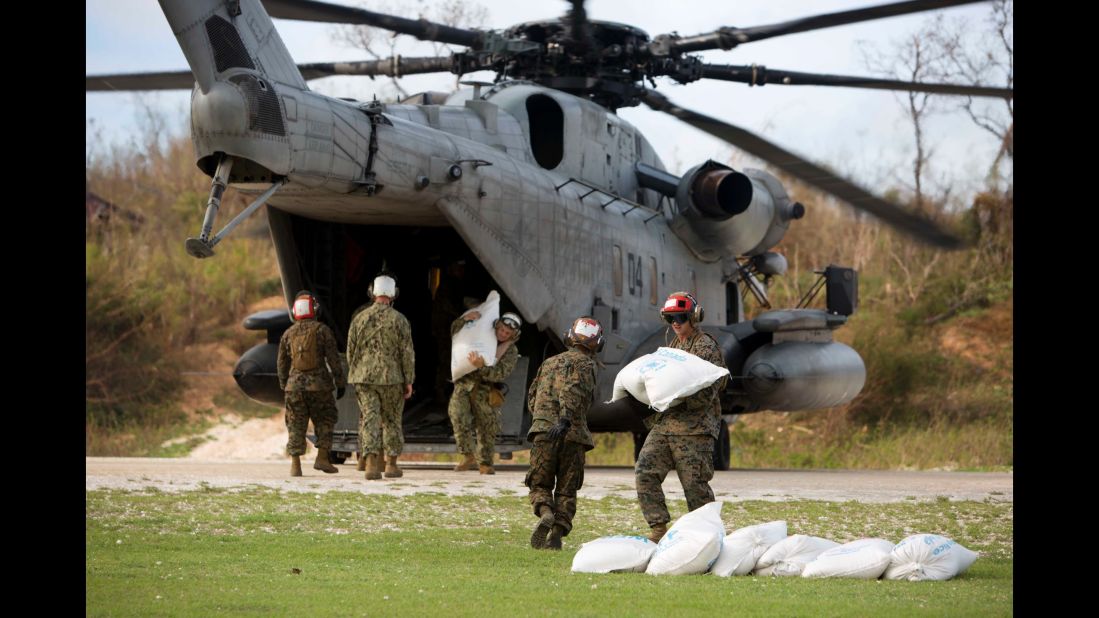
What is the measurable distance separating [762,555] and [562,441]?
1646 millimetres

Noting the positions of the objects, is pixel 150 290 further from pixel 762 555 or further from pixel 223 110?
pixel 762 555

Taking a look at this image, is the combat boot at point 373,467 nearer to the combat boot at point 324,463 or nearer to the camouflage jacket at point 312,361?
the camouflage jacket at point 312,361

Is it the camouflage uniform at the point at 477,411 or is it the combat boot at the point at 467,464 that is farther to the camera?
the combat boot at the point at 467,464

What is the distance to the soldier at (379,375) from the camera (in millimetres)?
13617

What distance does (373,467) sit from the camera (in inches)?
540

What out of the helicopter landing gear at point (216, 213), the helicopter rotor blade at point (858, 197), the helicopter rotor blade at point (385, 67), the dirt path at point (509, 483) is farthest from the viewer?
the helicopter rotor blade at point (385, 67)

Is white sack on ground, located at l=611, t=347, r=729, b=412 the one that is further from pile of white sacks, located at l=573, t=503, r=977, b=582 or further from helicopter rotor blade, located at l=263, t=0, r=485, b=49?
helicopter rotor blade, located at l=263, t=0, r=485, b=49

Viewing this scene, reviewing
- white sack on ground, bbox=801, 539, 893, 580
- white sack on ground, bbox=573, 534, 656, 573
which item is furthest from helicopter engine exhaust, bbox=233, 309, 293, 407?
white sack on ground, bbox=801, 539, 893, 580

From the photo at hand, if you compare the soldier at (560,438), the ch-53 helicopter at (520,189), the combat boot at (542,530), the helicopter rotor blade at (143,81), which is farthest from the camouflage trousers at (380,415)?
the combat boot at (542,530)

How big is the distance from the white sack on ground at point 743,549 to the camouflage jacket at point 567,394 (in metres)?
1.44

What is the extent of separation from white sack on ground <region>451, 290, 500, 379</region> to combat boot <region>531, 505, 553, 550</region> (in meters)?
5.72

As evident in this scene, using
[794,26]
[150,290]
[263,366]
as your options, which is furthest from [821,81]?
[150,290]
